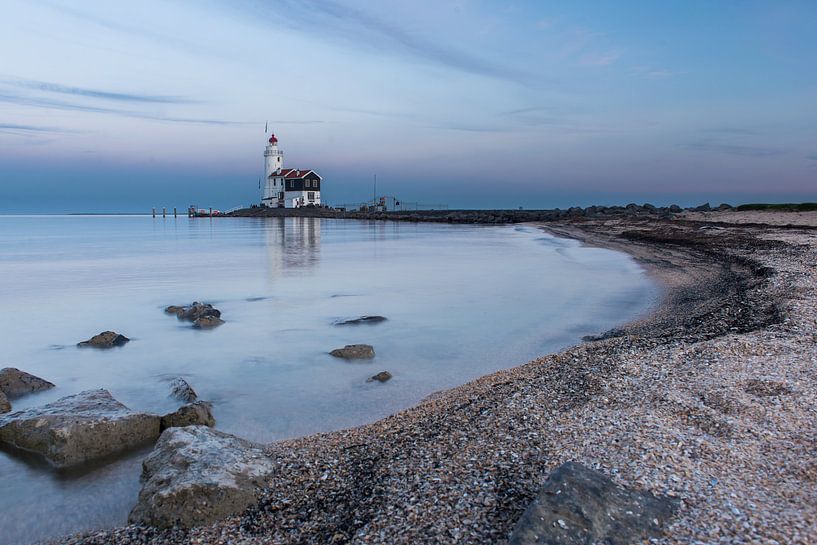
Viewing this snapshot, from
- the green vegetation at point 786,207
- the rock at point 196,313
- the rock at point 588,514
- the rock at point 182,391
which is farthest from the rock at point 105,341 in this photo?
the green vegetation at point 786,207

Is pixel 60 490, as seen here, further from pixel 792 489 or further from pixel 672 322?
pixel 672 322

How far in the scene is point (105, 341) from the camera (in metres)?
9.80

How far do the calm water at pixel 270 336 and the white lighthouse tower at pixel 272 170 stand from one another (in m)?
62.6

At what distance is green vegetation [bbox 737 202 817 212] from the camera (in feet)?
152

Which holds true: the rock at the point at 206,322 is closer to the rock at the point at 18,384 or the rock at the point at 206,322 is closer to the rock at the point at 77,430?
the rock at the point at 18,384

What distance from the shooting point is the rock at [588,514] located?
2.94 metres

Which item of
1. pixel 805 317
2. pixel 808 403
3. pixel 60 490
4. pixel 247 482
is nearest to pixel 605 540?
pixel 247 482

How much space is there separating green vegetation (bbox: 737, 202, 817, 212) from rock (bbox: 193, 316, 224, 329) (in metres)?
49.3

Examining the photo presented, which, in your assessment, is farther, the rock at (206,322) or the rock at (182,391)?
the rock at (206,322)

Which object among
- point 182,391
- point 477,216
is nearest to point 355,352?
point 182,391

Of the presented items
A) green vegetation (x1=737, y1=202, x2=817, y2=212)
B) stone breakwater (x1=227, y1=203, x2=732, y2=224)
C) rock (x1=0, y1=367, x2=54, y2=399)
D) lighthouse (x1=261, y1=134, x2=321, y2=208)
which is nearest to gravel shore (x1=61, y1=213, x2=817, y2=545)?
rock (x1=0, y1=367, x2=54, y2=399)

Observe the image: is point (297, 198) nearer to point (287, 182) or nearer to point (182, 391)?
point (287, 182)

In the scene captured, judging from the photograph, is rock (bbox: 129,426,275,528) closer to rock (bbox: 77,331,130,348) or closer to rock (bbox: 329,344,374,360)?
rock (bbox: 329,344,374,360)

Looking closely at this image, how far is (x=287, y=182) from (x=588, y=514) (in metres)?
83.9
